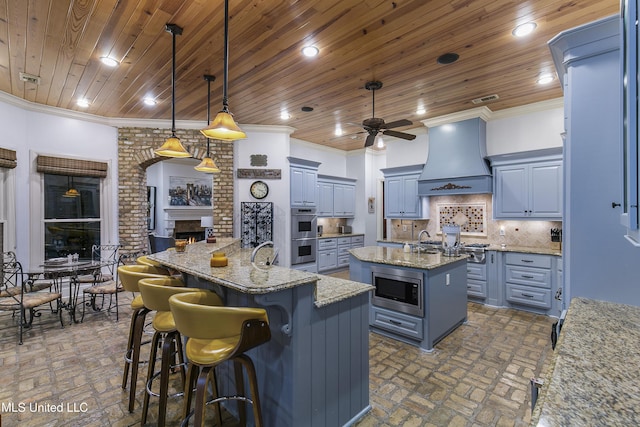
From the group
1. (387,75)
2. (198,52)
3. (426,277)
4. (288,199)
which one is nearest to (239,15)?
(198,52)

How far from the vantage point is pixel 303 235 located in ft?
20.6

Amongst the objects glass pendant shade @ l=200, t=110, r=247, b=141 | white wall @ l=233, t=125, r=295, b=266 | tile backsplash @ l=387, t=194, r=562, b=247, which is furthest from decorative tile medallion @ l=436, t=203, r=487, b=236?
glass pendant shade @ l=200, t=110, r=247, b=141

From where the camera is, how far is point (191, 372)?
181cm

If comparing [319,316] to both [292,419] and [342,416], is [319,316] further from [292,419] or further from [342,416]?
[342,416]

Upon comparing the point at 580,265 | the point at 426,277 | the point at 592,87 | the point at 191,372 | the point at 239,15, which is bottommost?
the point at 191,372

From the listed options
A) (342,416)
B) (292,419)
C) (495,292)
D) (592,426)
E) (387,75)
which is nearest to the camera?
(592,426)

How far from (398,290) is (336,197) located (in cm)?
435

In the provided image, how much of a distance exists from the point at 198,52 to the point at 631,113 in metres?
3.44

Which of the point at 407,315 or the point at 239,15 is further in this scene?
the point at 407,315

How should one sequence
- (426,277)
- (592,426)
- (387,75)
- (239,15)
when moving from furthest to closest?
(387,75) < (426,277) < (239,15) < (592,426)

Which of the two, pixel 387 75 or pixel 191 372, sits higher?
pixel 387 75

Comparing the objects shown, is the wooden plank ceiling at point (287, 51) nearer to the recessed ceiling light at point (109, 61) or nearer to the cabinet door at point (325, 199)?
the recessed ceiling light at point (109, 61)

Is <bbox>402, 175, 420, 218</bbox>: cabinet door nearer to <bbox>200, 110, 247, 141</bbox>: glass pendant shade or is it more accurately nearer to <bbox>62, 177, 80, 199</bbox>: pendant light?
<bbox>200, 110, 247, 141</bbox>: glass pendant shade

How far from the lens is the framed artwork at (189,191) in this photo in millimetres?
8766
